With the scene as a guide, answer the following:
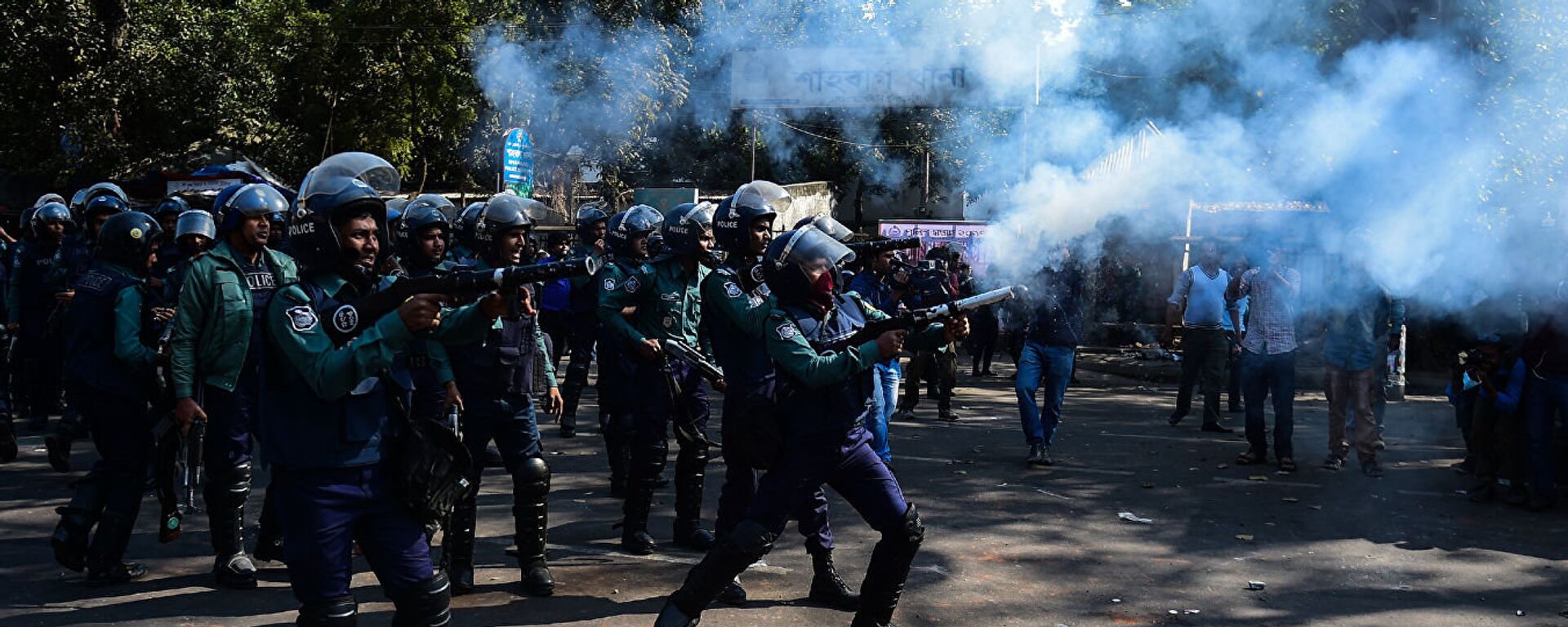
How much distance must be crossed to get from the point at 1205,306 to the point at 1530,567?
18.5ft

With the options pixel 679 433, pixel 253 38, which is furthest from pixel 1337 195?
pixel 253 38

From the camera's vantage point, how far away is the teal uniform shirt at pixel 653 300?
6871 mm

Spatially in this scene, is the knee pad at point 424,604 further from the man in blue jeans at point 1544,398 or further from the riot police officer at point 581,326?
the man in blue jeans at point 1544,398

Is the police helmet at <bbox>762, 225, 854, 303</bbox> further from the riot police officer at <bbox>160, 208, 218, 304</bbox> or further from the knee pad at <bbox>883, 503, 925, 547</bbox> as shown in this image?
the riot police officer at <bbox>160, 208, 218, 304</bbox>

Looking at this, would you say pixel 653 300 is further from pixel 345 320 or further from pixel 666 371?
pixel 345 320

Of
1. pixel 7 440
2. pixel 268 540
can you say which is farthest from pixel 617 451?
pixel 7 440

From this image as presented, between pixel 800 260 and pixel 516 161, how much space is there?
10529 mm

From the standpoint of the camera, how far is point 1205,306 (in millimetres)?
12125

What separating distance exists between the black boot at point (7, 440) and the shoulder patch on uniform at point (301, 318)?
21.6 feet

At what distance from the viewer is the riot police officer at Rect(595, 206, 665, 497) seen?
6.86 metres

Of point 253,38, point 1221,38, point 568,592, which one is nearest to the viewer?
point 568,592

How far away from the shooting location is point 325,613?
3682 mm

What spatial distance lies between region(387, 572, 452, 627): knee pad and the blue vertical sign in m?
11.0

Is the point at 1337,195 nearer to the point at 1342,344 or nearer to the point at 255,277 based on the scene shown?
Result: the point at 1342,344
